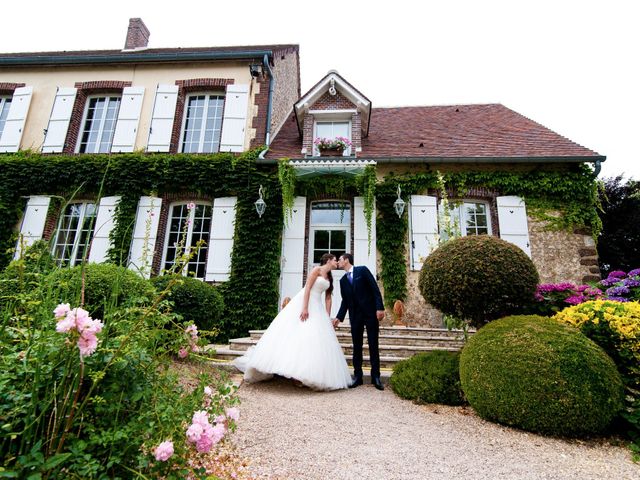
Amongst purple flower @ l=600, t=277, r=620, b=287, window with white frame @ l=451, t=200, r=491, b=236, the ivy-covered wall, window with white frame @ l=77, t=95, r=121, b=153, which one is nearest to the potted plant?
the ivy-covered wall

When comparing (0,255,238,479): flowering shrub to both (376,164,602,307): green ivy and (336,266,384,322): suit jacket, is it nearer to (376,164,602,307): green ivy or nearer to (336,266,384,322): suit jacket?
(336,266,384,322): suit jacket

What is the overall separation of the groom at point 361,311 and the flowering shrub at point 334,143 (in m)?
5.24

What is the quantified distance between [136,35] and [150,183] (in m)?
7.20

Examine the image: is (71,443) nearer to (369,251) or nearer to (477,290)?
(477,290)

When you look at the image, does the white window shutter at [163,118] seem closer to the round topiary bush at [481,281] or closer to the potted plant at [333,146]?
the potted plant at [333,146]

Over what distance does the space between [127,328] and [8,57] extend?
1274 centimetres

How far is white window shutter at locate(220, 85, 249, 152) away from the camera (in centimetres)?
916

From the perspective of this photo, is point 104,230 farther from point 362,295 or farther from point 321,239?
point 362,295

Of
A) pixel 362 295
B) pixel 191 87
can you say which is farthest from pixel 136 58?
pixel 362 295

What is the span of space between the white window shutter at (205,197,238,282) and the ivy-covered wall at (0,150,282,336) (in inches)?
6.9

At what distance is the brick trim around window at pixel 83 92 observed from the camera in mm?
9703

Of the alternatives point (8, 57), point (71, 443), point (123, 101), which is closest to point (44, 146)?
point (123, 101)

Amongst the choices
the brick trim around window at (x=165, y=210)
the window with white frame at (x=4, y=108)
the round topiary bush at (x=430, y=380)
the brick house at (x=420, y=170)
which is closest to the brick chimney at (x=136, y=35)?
the window with white frame at (x=4, y=108)

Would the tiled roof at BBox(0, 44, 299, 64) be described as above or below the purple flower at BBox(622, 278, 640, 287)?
above
